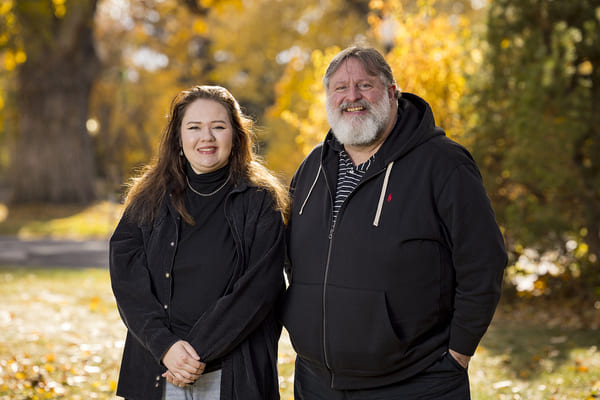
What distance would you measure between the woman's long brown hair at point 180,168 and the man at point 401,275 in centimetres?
46

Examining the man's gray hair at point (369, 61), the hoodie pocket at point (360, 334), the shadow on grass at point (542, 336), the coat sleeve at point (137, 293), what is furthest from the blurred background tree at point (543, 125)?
the coat sleeve at point (137, 293)

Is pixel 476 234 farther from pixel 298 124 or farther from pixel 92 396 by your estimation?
pixel 298 124

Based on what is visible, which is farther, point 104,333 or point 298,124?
point 298,124

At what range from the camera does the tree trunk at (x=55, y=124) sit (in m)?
20.2

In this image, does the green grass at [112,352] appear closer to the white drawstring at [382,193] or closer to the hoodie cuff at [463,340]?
the hoodie cuff at [463,340]

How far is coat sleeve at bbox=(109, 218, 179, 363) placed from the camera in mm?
2973

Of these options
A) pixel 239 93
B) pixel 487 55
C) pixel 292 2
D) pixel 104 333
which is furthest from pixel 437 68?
pixel 239 93

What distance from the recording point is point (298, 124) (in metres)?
9.69

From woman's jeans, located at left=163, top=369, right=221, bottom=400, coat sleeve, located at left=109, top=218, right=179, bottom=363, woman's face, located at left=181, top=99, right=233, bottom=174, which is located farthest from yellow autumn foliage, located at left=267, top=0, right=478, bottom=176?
woman's jeans, located at left=163, top=369, right=221, bottom=400

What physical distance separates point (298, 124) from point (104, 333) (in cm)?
420

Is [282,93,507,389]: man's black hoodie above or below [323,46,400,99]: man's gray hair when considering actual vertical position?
below

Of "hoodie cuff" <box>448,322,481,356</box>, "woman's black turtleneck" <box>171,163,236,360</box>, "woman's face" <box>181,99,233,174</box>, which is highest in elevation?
"woman's face" <box>181,99,233,174</box>

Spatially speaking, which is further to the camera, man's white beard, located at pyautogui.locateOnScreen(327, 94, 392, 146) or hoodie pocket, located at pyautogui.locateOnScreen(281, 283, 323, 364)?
man's white beard, located at pyautogui.locateOnScreen(327, 94, 392, 146)

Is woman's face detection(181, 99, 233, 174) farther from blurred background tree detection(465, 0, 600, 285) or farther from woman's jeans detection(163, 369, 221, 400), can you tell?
blurred background tree detection(465, 0, 600, 285)
